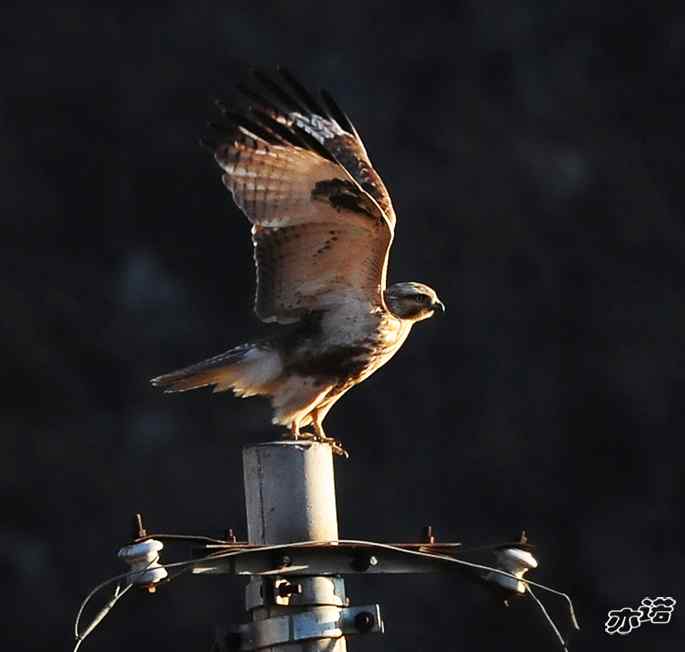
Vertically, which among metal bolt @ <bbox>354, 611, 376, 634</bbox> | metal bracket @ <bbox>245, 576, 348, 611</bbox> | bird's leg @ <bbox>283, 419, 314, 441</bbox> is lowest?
metal bolt @ <bbox>354, 611, 376, 634</bbox>

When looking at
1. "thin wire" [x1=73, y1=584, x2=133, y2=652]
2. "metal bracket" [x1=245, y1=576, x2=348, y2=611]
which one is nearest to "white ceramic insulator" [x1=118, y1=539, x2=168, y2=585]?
"thin wire" [x1=73, y1=584, x2=133, y2=652]

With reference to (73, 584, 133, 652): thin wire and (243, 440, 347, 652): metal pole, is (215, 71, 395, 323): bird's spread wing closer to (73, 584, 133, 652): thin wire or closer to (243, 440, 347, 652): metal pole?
(243, 440, 347, 652): metal pole

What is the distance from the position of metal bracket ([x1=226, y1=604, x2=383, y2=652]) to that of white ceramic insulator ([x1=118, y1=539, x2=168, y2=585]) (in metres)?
0.26

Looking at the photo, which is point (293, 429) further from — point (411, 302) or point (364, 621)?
point (364, 621)

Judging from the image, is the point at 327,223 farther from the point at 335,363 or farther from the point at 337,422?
the point at 337,422

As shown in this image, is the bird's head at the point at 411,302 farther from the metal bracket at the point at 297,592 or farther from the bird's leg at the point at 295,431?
the metal bracket at the point at 297,592

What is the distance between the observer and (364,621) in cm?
551

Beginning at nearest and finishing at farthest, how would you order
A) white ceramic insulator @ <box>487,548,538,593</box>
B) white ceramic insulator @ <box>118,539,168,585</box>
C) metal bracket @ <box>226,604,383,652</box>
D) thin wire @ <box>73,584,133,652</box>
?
thin wire @ <box>73,584,133,652</box>, white ceramic insulator @ <box>118,539,168,585</box>, metal bracket @ <box>226,604,383,652</box>, white ceramic insulator @ <box>487,548,538,593</box>

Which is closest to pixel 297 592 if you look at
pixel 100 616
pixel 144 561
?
pixel 144 561

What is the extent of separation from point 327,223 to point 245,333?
307 centimetres

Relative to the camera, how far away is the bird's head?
756 centimetres

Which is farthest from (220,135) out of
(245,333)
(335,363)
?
(245,333)

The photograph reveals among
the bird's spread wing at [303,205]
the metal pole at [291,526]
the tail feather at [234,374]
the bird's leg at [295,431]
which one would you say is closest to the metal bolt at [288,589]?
the metal pole at [291,526]

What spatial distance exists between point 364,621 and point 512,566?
16.7 inches
